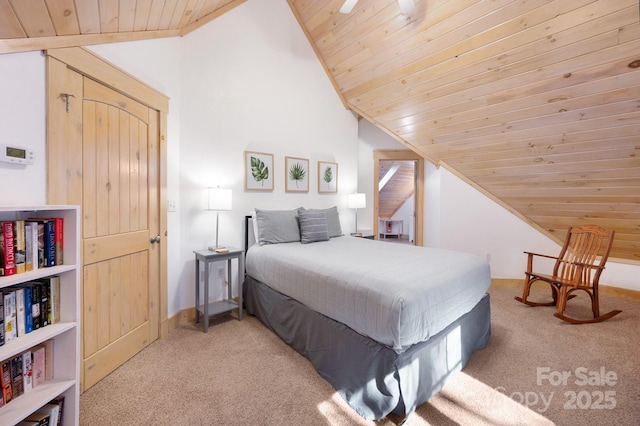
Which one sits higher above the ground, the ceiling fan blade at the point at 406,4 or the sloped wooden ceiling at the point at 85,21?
the ceiling fan blade at the point at 406,4

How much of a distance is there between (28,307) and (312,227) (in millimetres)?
2298

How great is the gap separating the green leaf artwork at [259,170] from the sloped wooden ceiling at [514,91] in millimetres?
1708

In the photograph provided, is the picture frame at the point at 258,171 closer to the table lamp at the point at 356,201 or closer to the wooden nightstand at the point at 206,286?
the wooden nightstand at the point at 206,286

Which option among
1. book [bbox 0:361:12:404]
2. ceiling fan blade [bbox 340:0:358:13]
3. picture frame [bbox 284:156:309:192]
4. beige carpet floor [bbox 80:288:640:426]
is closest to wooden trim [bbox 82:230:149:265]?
book [bbox 0:361:12:404]

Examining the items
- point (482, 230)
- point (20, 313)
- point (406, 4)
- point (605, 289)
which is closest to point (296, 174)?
point (406, 4)

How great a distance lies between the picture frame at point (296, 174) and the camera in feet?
12.4

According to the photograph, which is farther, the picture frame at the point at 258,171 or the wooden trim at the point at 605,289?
the wooden trim at the point at 605,289

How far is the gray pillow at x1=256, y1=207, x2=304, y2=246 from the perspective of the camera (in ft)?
10.1

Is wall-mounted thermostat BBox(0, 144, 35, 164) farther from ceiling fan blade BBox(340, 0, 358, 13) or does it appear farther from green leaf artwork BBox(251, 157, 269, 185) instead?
ceiling fan blade BBox(340, 0, 358, 13)

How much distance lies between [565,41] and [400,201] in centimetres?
619

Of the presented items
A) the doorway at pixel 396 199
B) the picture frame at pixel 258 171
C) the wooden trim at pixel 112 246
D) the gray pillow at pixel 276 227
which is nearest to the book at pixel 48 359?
the wooden trim at pixel 112 246

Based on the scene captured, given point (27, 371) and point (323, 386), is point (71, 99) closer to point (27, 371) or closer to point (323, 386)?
point (27, 371)

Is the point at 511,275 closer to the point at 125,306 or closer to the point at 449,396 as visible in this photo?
the point at 449,396

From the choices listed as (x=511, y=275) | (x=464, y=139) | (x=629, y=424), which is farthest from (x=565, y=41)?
(x=511, y=275)
